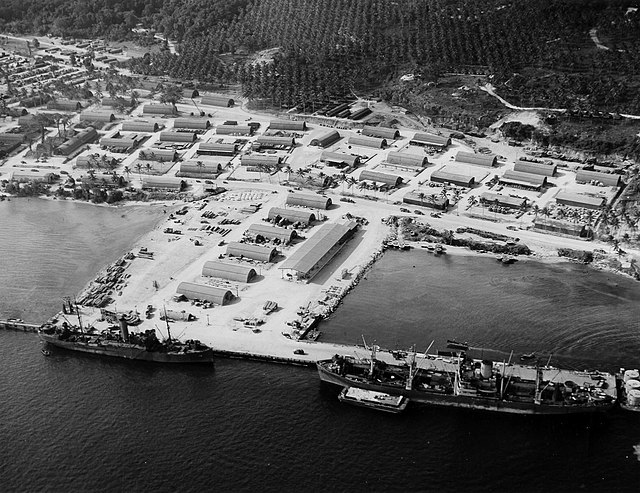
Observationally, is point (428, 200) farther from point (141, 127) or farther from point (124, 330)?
point (141, 127)

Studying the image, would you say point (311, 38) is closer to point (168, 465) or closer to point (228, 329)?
point (228, 329)

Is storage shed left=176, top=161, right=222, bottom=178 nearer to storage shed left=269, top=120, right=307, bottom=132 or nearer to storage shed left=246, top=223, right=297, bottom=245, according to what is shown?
storage shed left=269, top=120, right=307, bottom=132

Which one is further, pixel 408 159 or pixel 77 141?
pixel 77 141

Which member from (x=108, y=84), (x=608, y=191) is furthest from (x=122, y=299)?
(x=108, y=84)

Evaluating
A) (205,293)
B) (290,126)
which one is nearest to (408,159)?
(290,126)

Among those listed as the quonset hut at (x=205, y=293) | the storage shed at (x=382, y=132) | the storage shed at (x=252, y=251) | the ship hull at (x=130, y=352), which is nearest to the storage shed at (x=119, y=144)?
the storage shed at (x=382, y=132)

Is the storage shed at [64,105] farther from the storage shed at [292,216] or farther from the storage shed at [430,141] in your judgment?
the storage shed at [430,141]

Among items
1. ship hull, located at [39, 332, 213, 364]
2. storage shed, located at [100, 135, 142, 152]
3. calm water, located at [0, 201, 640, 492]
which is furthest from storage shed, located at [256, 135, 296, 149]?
ship hull, located at [39, 332, 213, 364]
